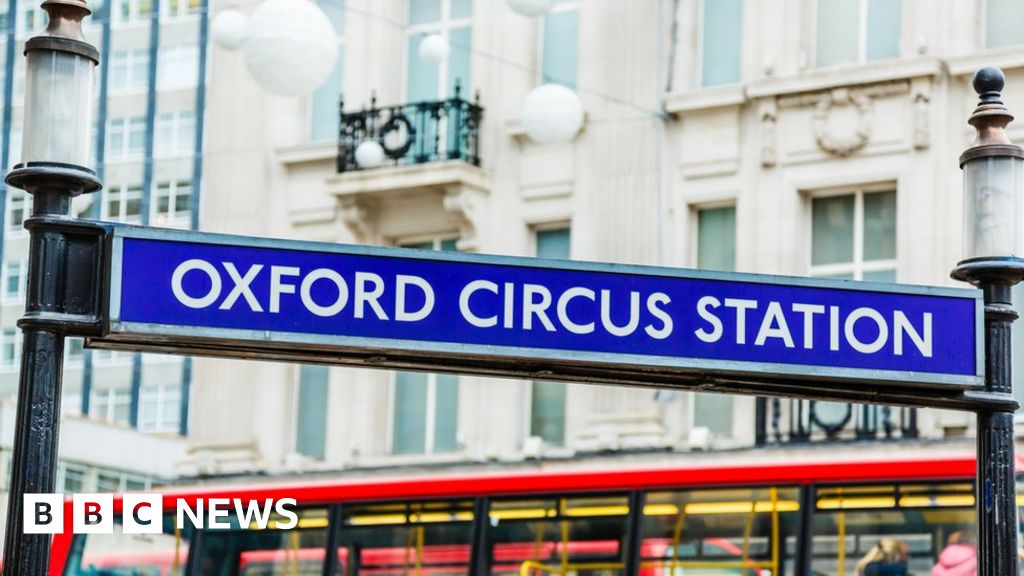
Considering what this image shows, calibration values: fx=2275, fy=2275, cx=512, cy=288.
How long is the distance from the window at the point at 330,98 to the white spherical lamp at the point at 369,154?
143cm

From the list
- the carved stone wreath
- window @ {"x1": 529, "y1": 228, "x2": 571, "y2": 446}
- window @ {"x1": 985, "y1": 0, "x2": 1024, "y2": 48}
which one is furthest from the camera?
window @ {"x1": 529, "y1": 228, "x2": 571, "y2": 446}

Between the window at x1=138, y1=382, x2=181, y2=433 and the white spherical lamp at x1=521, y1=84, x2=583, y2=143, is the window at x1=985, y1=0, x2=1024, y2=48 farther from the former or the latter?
the window at x1=138, y1=382, x2=181, y2=433

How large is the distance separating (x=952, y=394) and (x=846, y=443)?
1624cm

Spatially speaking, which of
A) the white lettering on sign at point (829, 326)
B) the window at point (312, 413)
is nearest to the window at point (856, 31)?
the window at point (312, 413)

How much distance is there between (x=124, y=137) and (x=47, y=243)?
5432 centimetres

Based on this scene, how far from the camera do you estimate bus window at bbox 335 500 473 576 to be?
19641mm

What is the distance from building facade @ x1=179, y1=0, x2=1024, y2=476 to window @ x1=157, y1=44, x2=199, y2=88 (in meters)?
Answer: 29.0

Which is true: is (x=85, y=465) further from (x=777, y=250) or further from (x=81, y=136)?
(x=81, y=136)

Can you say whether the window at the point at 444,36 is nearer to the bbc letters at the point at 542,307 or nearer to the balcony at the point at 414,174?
the balcony at the point at 414,174

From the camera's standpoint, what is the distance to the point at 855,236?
Answer: 25359 millimetres

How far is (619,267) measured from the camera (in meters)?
7.65

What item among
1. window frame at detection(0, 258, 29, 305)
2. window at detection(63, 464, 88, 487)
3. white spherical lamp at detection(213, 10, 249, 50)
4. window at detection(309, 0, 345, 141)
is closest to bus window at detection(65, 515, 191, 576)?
white spherical lamp at detection(213, 10, 249, 50)

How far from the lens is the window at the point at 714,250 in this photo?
2595cm

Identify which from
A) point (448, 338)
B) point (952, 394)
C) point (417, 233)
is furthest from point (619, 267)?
point (417, 233)
